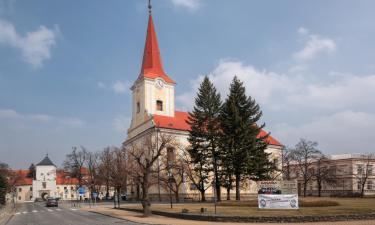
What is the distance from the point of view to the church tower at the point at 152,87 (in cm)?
6469

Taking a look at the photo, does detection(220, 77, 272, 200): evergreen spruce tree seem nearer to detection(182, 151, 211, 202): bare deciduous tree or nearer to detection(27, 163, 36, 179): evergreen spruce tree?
detection(182, 151, 211, 202): bare deciduous tree

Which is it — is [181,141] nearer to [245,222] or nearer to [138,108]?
[138,108]

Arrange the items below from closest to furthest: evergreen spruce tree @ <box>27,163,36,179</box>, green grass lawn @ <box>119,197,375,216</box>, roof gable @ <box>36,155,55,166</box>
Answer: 1. green grass lawn @ <box>119,197,375,216</box>
2. roof gable @ <box>36,155,55,166</box>
3. evergreen spruce tree @ <box>27,163,36,179</box>

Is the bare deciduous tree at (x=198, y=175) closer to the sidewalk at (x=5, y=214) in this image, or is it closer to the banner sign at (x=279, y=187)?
the banner sign at (x=279, y=187)

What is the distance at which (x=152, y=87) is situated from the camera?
65.1 m

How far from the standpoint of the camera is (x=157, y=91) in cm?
6581

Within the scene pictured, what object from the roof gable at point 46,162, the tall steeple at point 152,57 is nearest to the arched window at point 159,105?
the tall steeple at point 152,57

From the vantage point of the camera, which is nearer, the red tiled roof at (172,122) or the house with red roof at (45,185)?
the red tiled roof at (172,122)

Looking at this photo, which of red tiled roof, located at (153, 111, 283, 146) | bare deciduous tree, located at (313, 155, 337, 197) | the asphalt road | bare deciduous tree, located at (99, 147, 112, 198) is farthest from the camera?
bare deciduous tree, located at (313, 155, 337, 197)

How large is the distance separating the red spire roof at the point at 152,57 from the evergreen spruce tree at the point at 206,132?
50.1ft

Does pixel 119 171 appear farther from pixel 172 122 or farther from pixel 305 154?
pixel 305 154

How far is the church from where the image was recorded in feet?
207

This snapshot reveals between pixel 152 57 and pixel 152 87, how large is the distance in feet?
18.7

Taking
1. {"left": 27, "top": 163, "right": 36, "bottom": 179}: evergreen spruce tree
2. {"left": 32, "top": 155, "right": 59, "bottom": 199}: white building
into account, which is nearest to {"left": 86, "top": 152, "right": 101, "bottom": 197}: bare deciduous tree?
{"left": 32, "top": 155, "right": 59, "bottom": 199}: white building
